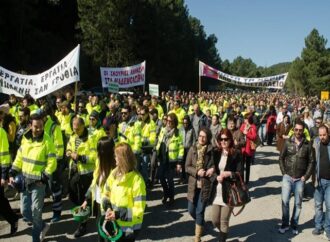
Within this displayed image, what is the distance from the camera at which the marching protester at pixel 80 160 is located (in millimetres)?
6340

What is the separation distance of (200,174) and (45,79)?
633 centimetres

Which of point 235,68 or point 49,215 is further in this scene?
point 235,68

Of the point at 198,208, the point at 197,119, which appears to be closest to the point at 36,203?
the point at 198,208

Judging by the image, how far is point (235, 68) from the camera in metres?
146

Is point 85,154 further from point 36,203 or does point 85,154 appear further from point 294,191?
point 294,191

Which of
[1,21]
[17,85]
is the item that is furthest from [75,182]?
[1,21]

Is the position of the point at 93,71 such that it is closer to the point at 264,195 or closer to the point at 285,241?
the point at 264,195

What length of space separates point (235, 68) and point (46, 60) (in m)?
120

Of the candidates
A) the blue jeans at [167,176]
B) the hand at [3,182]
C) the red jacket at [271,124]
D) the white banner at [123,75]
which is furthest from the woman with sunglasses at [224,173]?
the red jacket at [271,124]

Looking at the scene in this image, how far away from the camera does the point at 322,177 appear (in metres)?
6.74

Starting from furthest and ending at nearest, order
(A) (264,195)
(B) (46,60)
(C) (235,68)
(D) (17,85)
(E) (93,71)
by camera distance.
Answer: (C) (235,68) < (E) (93,71) < (B) (46,60) < (D) (17,85) < (A) (264,195)

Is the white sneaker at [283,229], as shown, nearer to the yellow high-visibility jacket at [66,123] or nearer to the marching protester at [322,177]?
the marching protester at [322,177]

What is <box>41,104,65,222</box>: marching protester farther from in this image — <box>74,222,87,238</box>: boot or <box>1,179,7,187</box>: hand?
<box>74,222,87,238</box>: boot

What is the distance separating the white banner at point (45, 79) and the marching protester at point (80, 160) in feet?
13.7
